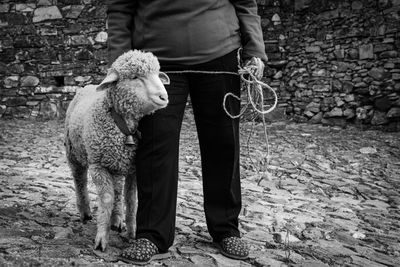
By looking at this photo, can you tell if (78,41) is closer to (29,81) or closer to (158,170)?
(29,81)

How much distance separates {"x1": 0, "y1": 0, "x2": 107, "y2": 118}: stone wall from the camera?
922 cm

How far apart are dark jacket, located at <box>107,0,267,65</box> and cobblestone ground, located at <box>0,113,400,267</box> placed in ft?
2.24

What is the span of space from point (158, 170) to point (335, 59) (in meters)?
6.72

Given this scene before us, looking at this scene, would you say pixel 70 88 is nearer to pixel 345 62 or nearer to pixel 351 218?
pixel 345 62

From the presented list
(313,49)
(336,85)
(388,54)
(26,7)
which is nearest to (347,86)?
(336,85)

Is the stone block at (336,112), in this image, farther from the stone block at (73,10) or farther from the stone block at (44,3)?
the stone block at (44,3)

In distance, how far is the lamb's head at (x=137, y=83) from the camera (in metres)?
2.30

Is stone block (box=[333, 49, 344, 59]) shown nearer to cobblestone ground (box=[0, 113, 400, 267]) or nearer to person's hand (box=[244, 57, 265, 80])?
cobblestone ground (box=[0, 113, 400, 267])

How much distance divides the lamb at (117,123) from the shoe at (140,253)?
0.20 meters

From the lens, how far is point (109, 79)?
238 centimetres

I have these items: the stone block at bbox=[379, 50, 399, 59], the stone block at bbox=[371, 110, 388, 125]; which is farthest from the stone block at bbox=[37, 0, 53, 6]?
the stone block at bbox=[371, 110, 388, 125]

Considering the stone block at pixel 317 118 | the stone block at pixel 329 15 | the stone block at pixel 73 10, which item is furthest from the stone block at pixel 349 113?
the stone block at pixel 73 10

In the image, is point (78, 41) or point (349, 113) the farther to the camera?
point (78, 41)

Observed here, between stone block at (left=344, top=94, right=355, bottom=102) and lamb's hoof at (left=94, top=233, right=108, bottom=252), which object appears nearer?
lamb's hoof at (left=94, top=233, right=108, bottom=252)
